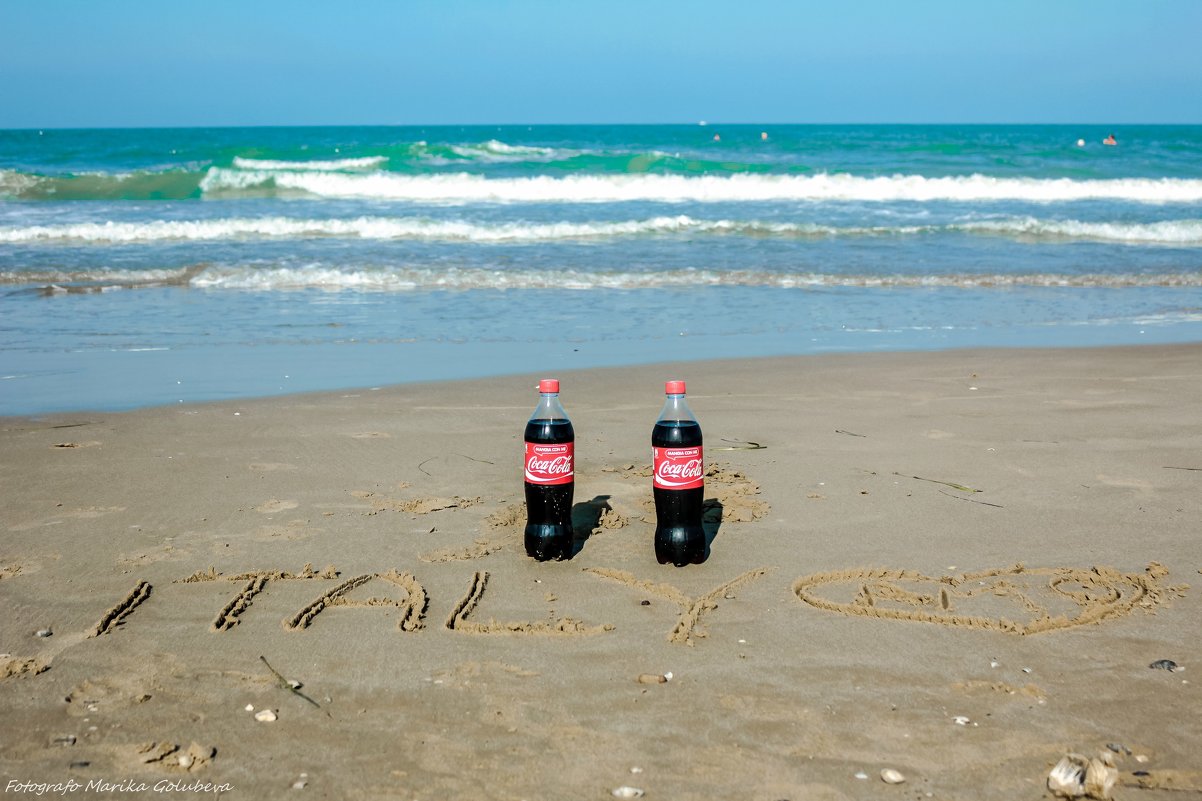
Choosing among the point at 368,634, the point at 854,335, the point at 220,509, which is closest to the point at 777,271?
the point at 854,335

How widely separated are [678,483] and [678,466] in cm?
7

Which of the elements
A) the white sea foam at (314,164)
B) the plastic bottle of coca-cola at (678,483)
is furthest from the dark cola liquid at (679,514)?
the white sea foam at (314,164)

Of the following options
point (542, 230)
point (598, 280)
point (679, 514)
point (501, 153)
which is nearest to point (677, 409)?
point (679, 514)

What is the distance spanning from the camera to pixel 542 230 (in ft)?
69.2

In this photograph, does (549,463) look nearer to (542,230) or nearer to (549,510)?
(549,510)

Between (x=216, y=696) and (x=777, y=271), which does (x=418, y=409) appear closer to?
(x=216, y=696)

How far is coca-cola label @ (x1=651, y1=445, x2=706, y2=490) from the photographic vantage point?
446cm

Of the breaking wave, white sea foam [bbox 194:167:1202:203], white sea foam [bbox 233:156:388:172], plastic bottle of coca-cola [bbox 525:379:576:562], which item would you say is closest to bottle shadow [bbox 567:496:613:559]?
plastic bottle of coca-cola [bbox 525:379:576:562]

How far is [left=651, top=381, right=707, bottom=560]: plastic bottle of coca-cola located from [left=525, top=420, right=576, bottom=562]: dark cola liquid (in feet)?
1.29

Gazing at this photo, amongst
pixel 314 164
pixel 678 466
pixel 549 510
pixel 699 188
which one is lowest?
pixel 549 510

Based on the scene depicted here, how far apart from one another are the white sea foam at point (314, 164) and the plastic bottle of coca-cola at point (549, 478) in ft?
115

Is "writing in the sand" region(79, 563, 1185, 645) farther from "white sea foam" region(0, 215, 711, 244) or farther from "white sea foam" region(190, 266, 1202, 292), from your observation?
"white sea foam" region(0, 215, 711, 244)

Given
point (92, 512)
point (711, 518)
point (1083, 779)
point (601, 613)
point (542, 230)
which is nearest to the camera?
point (1083, 779)

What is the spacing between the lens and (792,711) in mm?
3275
